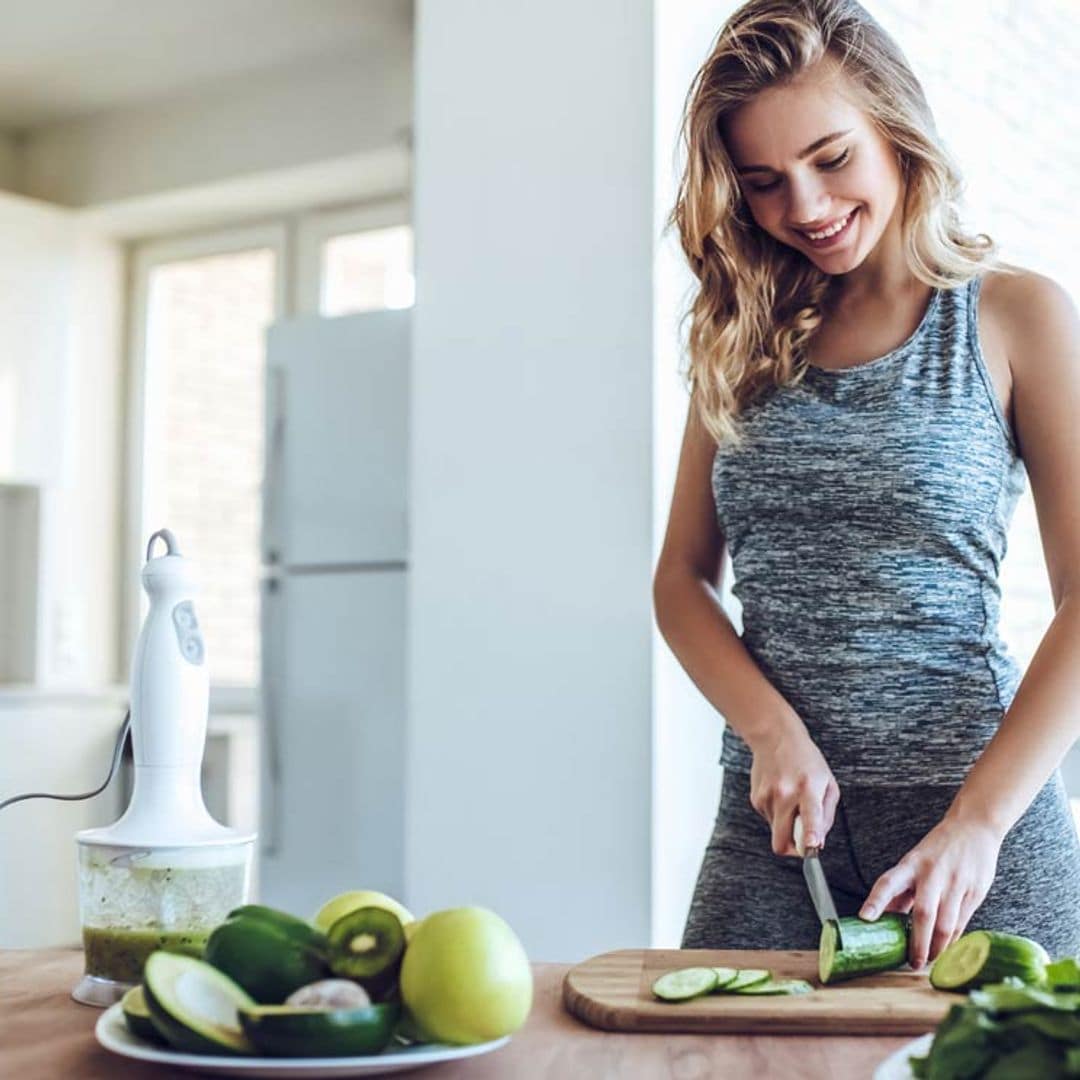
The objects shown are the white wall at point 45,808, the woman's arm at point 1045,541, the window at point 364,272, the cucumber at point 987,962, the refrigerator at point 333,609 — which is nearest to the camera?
the cucumber at point 987,962

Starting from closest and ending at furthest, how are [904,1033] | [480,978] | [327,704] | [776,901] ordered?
[480,978] < [904,1033] < [776,901] < [327,704]

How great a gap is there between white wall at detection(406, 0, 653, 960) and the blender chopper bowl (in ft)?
5.15

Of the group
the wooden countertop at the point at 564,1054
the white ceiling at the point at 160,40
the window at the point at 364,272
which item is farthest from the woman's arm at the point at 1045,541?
the window at the point at 364,272

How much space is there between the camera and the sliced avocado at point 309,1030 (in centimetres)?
74

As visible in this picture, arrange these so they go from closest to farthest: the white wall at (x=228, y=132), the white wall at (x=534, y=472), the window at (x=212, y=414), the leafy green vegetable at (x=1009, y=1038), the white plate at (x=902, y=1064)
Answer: the leafy green vegetable at (x=1009, y=1038), the white plate at (x=902, y=1064), the white wall at (x=534, y=472), the white wall at (x=228, y=132), the window at (x=212, y=414)

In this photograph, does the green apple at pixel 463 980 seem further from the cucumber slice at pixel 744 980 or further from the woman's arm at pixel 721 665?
the woman's arm at pixel 721 665

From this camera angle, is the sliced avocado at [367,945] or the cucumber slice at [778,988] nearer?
the sliced avocado at [367,945]

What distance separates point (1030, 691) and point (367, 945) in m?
0.67

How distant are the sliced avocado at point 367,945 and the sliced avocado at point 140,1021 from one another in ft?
0.32

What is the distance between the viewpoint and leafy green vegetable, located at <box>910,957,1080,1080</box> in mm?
633

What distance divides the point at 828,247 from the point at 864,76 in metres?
0.16

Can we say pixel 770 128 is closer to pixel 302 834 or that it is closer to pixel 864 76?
pixel 864 76

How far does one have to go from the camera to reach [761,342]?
1470mm

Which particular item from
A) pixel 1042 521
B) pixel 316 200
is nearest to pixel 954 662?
pixel 1042 521
